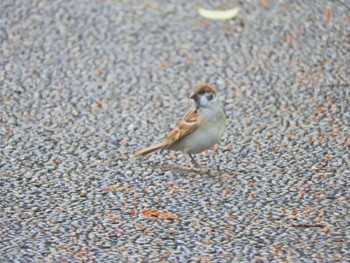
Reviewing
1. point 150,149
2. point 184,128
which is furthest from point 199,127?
point 150,149

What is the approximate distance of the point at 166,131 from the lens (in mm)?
7086

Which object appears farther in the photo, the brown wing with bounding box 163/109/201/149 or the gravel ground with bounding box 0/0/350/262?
the brown wing with bounding box 163/109/201/149

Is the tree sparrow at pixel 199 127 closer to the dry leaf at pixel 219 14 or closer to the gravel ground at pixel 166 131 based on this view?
the gravel ground at pixel 166 131

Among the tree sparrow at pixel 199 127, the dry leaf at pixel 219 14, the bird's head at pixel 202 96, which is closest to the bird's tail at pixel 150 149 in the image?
the tree sparrow at pixel 199 127

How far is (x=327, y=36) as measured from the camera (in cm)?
866

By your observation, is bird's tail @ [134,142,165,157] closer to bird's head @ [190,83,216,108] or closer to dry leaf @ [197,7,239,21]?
bird's head @ [190,83,216,108]

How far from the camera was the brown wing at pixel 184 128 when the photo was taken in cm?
645

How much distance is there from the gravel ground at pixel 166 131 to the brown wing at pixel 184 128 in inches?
7.6

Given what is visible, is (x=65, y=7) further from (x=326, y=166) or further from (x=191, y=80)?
(x=326, y=166)

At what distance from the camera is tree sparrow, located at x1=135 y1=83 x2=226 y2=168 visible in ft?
20.9

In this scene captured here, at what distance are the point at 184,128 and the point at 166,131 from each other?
0.61 meters

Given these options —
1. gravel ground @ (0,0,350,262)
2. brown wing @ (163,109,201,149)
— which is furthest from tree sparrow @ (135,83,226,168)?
gravel ground @ (0,0,350,262)

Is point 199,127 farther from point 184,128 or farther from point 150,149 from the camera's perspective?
point 150,149

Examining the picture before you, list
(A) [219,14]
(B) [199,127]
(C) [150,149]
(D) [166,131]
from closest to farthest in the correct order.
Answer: (B) [199,127]
(C) [150,149]
(D) [166,131]
(A) [219,14]
